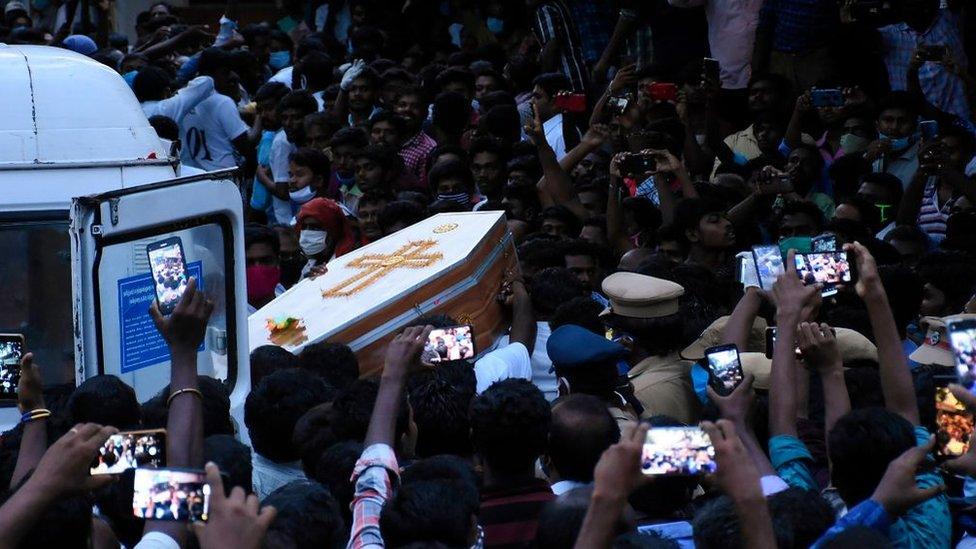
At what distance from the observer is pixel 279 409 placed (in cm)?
554

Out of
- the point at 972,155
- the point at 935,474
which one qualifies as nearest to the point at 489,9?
the point at 972,155

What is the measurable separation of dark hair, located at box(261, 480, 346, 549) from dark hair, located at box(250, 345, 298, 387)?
2201mm

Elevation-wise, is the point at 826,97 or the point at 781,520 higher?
the point at 781,520

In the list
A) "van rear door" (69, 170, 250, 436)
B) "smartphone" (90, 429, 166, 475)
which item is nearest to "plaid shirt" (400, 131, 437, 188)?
"van rear door" (69, 170, 250, 436)

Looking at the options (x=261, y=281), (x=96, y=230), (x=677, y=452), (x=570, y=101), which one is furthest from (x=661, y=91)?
(x=677, y=452)

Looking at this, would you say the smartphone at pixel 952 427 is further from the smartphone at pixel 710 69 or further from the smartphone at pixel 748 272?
the smartphone at pixel 710 69

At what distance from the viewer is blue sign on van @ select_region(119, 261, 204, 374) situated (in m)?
6.07

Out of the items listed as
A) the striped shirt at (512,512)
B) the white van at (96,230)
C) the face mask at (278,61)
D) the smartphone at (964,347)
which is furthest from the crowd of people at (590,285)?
the face mask at (278,61)

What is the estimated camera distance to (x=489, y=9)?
52.8 ft

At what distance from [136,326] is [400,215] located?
307cm

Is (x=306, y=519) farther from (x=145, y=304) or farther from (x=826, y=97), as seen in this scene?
(x=826, y=97)

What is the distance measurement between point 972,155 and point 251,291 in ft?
13.6

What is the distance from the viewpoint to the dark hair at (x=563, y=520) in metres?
3.96

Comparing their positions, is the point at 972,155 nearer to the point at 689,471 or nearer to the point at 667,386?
the point at 667,386
